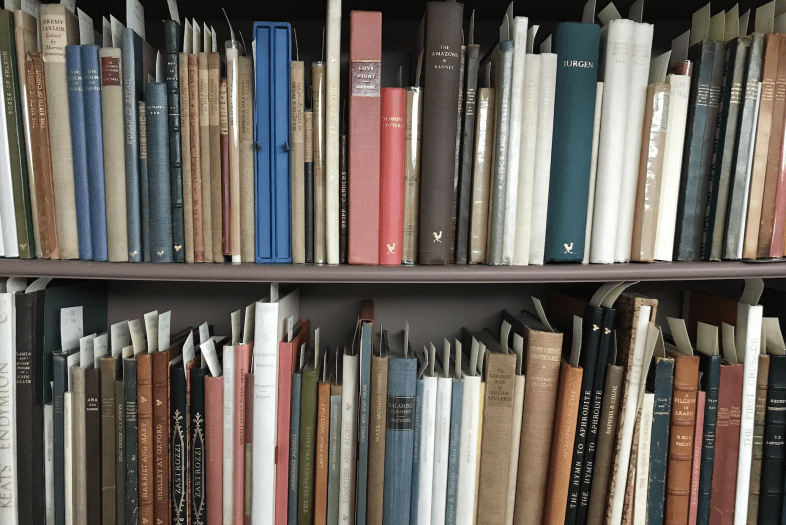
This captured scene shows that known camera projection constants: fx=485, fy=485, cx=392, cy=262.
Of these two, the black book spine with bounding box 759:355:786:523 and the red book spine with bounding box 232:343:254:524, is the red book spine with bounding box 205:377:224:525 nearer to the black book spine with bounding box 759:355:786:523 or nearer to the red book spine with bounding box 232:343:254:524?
the red book spine with bounding box 232:343:254:524

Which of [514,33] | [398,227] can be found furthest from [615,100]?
[398,227]

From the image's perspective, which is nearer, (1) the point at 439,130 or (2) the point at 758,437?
(1) the point at 439,130

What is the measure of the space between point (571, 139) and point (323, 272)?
1.34 feet

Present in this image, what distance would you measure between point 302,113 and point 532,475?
0.66m

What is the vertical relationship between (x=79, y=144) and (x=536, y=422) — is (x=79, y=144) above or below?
above

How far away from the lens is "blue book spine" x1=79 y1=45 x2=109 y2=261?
0.68 meters

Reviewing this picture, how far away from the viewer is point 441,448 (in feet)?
2.51

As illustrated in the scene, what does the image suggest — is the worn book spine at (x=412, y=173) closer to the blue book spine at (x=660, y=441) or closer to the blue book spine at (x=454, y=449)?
the blue book spine at (x=454, y=449)

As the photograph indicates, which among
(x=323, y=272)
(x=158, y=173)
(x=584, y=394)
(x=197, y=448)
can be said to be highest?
(x=158, y=173)

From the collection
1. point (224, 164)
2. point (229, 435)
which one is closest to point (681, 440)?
point (229, 435)

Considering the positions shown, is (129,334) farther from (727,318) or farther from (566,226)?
(727,318)

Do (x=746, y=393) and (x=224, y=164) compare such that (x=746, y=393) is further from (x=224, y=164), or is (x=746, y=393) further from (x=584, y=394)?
(x=224, y=164)

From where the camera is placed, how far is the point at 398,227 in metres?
0.71

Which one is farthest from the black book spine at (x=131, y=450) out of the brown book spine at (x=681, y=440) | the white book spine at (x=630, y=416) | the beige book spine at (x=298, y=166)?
the brown book spine at (x=681, y=440)
